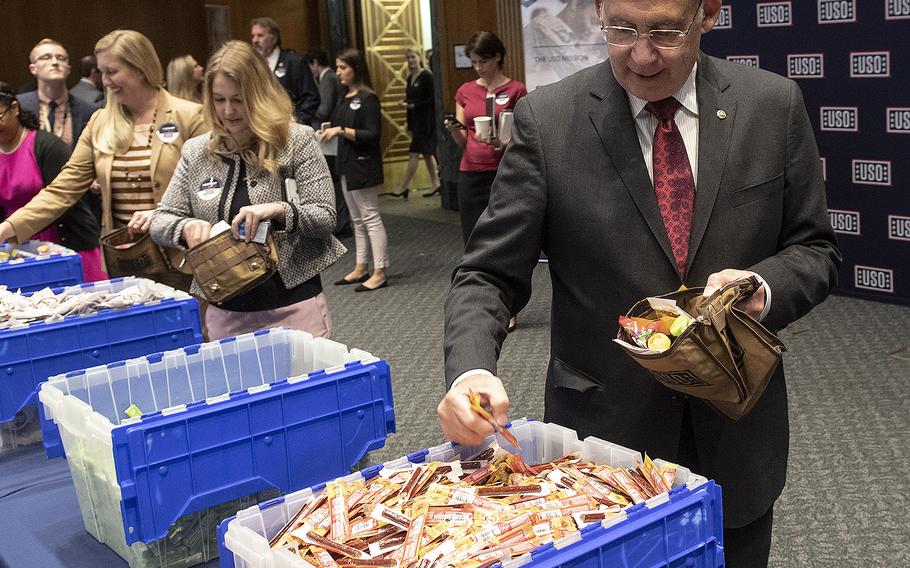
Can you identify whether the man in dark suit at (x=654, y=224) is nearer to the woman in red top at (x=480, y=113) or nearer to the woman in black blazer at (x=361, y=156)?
the woman in red top at (x=480, y=113)

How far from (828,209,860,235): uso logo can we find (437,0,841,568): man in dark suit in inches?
208

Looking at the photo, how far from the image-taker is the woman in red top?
6156mm

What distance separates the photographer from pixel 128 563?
1993 mm

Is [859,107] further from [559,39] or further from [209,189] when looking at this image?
[209,189]

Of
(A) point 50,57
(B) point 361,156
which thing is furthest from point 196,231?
(B) point 361,156

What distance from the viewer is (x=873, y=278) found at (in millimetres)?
6641

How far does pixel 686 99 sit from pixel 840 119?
5401mm

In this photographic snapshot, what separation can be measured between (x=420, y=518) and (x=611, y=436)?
514mm

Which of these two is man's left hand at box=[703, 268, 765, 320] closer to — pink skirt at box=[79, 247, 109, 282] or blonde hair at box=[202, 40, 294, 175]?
blonde hair at box=[202, 40, 294, 175]

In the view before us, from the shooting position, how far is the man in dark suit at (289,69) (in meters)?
9.05

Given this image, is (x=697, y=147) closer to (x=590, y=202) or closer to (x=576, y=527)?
(x=590, y=202)

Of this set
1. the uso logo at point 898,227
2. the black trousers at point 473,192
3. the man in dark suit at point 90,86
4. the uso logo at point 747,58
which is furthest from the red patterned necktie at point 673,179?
Result: the man in dark suit at point 90,86

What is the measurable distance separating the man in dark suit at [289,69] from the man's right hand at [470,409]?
25.7 feet

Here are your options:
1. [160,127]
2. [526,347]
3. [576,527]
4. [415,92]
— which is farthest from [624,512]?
[415,92]
